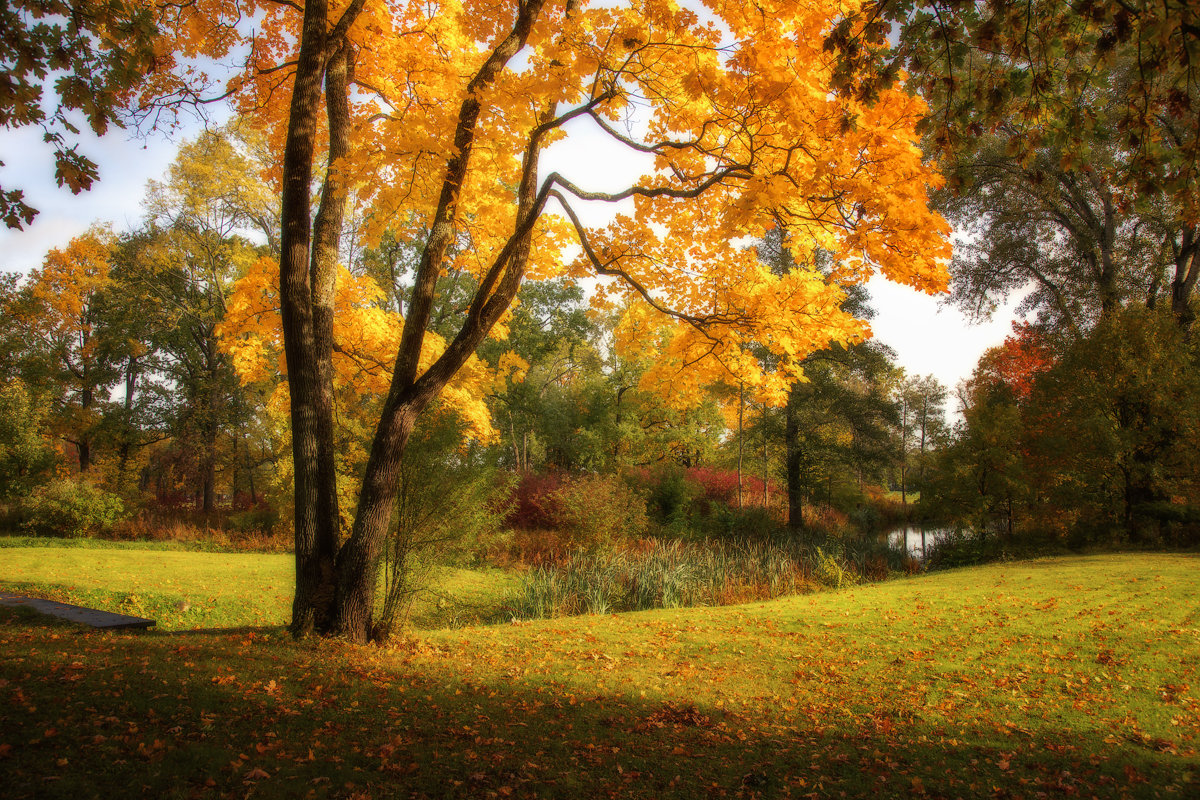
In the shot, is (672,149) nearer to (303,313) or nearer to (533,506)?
(303,313)

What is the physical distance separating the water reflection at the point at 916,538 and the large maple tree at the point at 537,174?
13198mm

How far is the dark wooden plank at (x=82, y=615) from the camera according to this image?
18.2 ft

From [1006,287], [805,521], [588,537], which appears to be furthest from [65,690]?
[1006,287]

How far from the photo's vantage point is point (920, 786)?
3260 mm

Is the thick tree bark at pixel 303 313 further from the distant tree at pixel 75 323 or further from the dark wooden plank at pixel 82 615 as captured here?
the distant tree at pixel 75 323

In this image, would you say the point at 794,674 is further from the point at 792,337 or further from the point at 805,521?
the point at 805,521

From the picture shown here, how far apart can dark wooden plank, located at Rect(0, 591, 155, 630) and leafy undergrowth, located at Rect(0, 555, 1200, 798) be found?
0.37 metres

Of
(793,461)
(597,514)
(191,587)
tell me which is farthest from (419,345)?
(793,461)

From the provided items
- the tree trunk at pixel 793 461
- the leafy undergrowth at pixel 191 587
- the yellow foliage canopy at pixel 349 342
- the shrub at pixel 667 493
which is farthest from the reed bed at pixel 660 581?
the shrub at pixel 667 493

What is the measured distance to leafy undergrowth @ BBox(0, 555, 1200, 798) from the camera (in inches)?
115

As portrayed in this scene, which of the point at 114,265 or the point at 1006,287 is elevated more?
the point at 114,265

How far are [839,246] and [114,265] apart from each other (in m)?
26.1

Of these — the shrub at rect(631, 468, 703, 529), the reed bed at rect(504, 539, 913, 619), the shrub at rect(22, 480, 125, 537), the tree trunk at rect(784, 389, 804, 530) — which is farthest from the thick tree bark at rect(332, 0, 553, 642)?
the shrub at rect(22, 480, 125, 537)

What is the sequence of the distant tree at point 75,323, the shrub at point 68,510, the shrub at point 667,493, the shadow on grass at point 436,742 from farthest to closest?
the distant tree at point 75,323 < the shrub at point 667,493 < the shrub at point 68,510 < the shadow on grass at point 436,742
